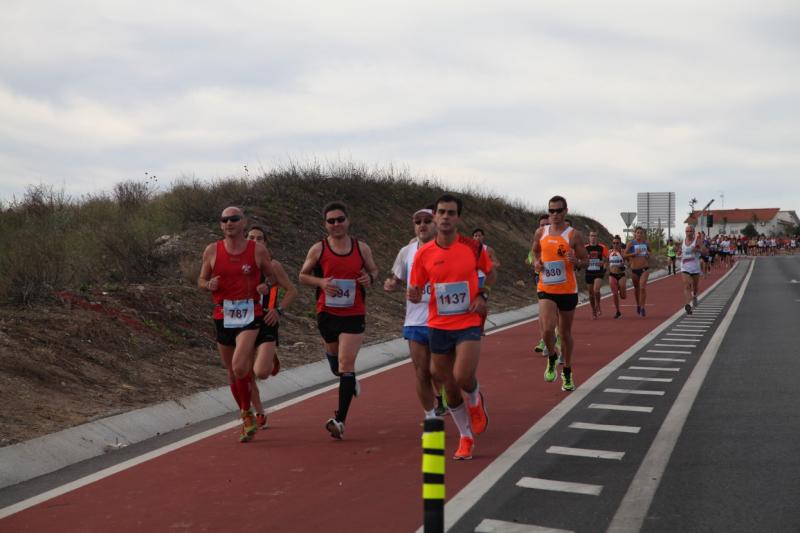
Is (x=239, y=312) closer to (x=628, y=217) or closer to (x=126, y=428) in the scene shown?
(x=126, y=428)

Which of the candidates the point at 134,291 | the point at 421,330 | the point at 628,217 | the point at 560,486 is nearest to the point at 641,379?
the point at 421,330

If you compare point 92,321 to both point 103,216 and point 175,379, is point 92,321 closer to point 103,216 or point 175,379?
point 175,379

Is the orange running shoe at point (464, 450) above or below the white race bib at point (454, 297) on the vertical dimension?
below

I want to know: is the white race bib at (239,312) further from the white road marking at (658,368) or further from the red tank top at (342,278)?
the white road marking at (658,368)

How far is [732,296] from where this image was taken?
2777 cm

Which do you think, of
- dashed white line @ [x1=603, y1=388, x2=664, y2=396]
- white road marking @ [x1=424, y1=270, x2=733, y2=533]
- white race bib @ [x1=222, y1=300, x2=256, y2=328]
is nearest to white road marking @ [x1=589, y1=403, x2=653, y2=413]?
white road marking @ [x1=424, y1=270, x2=733, y2=533]

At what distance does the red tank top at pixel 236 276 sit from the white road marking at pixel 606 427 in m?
2.96

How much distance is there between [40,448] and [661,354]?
876 cm

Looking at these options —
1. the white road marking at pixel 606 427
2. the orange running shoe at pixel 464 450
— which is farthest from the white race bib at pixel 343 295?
the white road marking at pixel 606 427

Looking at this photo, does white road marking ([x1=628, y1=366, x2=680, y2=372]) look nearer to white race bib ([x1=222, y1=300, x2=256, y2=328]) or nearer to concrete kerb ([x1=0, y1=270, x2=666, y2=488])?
concrete kerb ([x1=0, y1=270, x2=666, y2=488])

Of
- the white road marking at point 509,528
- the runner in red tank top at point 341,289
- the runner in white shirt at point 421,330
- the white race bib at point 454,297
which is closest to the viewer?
the white road marking at point 509,528

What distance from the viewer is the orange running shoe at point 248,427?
769 centimetres

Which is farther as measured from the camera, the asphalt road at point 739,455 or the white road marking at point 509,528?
the asphalt road at point 739,455

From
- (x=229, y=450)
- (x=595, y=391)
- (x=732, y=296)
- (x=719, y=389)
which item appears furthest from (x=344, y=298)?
(x=732, y=296)
